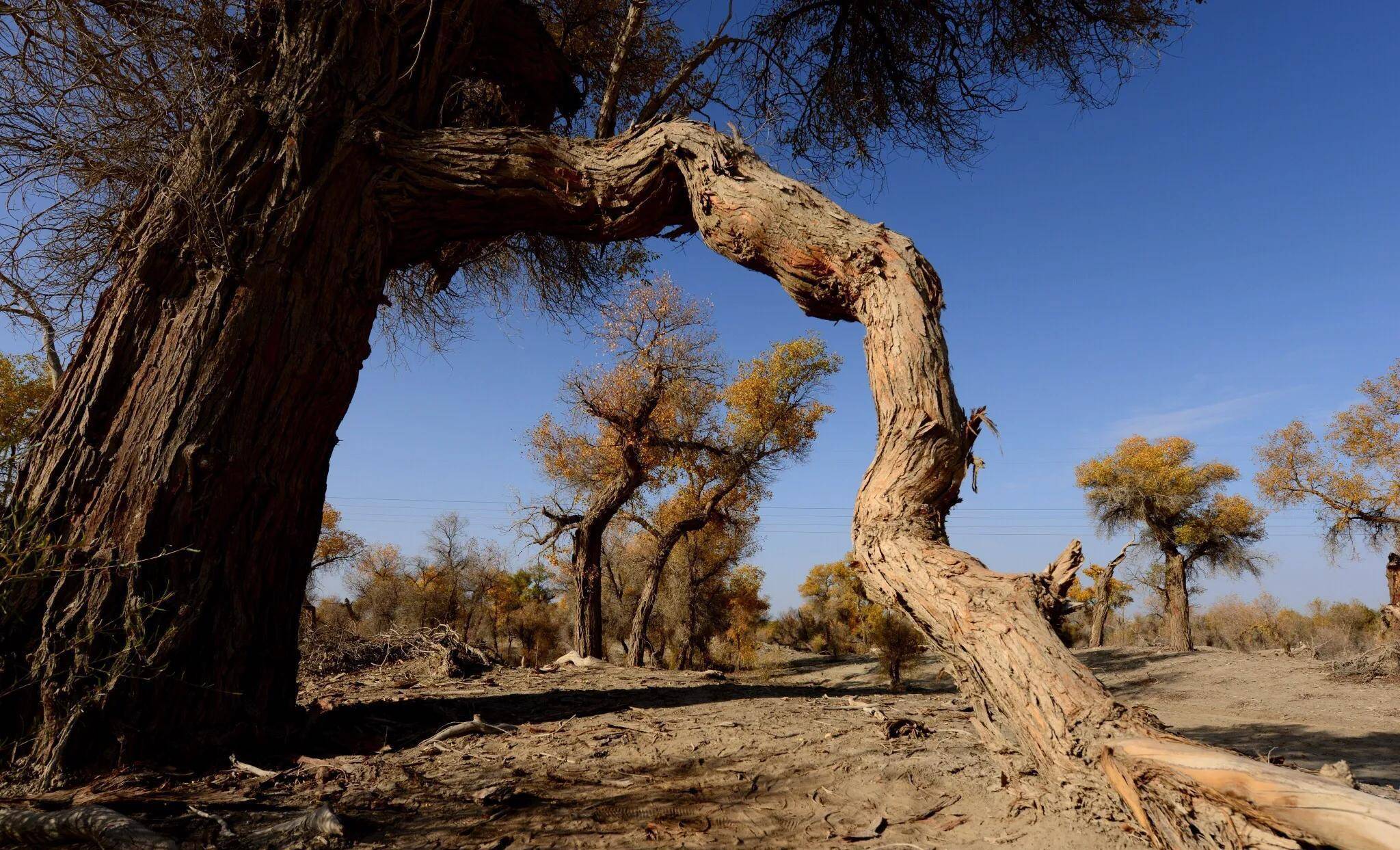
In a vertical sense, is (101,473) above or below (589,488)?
below

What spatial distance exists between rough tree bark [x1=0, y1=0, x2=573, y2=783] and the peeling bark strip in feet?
1.92

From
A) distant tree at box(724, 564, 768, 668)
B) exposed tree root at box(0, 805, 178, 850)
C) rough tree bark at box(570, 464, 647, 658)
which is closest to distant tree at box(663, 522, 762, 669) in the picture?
distant tree at box(724, 564, 768, 668)

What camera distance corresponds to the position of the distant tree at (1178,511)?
22.4 metres

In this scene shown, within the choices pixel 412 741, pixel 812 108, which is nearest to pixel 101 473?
pixel 412 741

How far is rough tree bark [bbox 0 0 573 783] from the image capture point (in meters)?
3.14

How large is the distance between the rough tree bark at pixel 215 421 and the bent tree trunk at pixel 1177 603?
78.4 ft

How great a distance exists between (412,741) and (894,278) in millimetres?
3562

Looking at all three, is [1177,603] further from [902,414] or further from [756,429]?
[902,414]

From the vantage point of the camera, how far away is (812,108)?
24.5 ft

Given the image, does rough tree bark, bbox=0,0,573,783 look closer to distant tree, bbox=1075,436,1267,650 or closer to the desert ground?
the desert ground

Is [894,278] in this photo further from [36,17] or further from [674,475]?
[674,475]

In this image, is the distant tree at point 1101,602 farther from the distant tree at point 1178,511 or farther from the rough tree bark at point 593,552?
the rough tree bark at point 593,552

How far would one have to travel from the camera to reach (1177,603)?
2142 cm

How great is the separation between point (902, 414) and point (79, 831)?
332 centimetres
